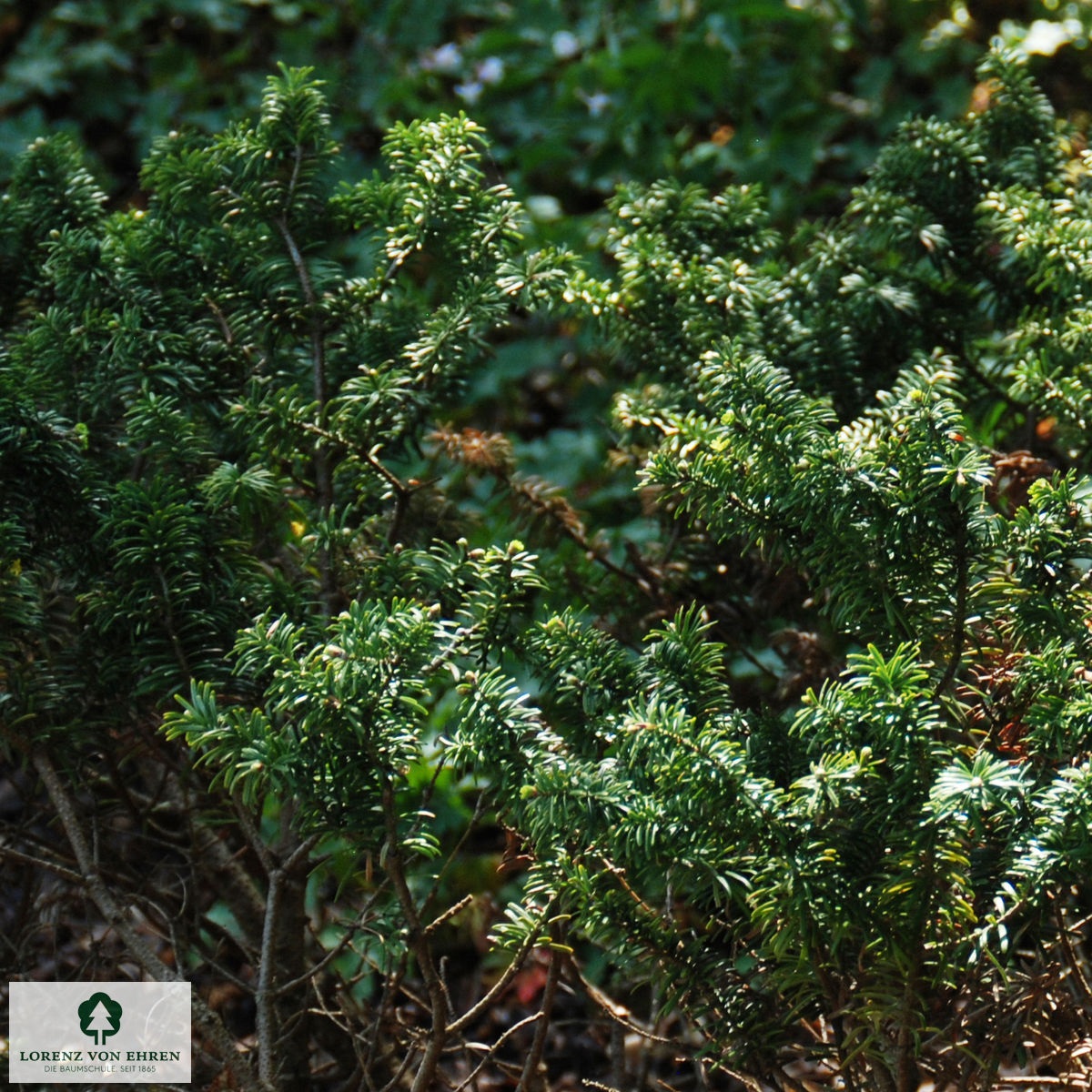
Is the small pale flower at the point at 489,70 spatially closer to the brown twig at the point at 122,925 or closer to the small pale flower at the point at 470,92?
the small pale flower at the point at 470,92

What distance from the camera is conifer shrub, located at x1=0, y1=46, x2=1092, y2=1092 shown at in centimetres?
78

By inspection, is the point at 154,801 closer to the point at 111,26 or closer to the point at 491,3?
the point at 491,3

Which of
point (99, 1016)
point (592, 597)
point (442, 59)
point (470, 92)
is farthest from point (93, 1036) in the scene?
point (442, 59)

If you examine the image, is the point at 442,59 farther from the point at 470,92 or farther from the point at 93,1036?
the point at 93,1036

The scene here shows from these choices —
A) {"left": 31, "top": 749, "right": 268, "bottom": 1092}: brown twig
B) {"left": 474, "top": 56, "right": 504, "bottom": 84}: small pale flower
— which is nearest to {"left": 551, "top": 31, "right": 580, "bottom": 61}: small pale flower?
{"left": 474, "top": 56, "right": 504, "bottom": 84}: small pale flower

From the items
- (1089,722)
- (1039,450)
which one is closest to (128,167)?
(1039,450)

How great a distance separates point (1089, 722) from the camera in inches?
30.3

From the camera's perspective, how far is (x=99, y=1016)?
113 centimetres

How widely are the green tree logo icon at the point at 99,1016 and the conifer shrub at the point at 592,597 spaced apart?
0.04 meters

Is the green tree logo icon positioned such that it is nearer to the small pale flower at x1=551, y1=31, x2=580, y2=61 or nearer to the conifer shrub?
the conifer shrub

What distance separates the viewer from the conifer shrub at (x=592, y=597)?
78 cm

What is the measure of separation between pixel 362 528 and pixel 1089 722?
2.03 feet

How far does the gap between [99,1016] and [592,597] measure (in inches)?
24.7

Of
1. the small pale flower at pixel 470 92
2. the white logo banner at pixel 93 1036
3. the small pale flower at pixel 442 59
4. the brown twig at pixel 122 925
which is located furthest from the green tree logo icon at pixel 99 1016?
the small pale flower at pixel 442 59
